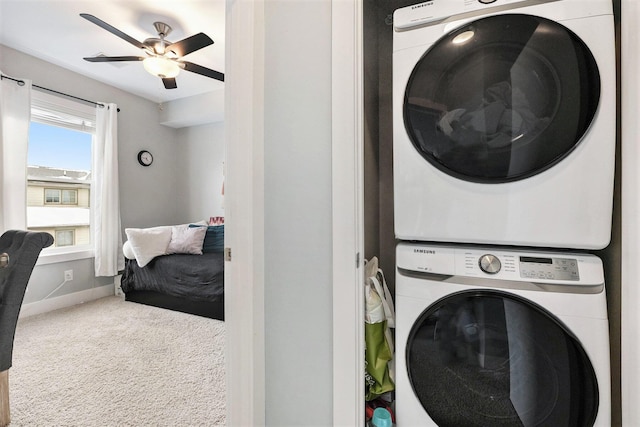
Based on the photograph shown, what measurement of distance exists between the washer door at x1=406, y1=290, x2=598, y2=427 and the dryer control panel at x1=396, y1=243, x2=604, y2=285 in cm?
7

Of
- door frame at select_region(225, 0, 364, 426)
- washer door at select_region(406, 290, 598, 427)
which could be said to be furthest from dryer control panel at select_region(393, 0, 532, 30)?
washer door at select_region(406, 290, 598, 427)

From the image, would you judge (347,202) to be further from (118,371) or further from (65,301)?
(65,301)

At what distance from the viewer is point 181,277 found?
2.85 m

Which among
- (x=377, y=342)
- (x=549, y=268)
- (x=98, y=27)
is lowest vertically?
(x=377, y=342)

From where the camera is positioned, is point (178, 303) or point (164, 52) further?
point (178, 303)

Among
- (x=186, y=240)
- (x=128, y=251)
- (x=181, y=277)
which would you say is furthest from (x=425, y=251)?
(x=128, y=251)

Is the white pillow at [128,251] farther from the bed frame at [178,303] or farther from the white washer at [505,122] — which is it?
the white washer at [505,122]

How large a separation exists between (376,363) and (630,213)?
3.16ft

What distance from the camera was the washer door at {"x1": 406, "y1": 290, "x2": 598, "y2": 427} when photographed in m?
0.83

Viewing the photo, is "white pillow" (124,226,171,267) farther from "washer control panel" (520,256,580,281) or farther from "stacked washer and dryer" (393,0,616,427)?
"washer control panel" (520,256,580,281)

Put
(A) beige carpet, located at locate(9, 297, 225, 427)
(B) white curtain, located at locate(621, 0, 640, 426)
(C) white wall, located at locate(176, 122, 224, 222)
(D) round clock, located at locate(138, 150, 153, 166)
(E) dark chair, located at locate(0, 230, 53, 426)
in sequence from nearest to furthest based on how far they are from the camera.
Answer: (B) white curtain, located at locate(621, 0, 640, 426), (E) dark chair, located at locate(0, 230, 53, 426), (A) beige carpet, located at locate(9, 297, 225, 427), (D) round clock, located at locate(138, 150, 153, 166), (C) white wall, located at locate(176, 122, 224, 222)

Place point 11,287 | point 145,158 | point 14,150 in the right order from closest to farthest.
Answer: point 11,287
point 14,150
point 145,158

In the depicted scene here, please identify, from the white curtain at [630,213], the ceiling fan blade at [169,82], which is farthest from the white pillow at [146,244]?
the white curtain at [630,213]

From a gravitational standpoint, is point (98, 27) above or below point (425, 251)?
above
